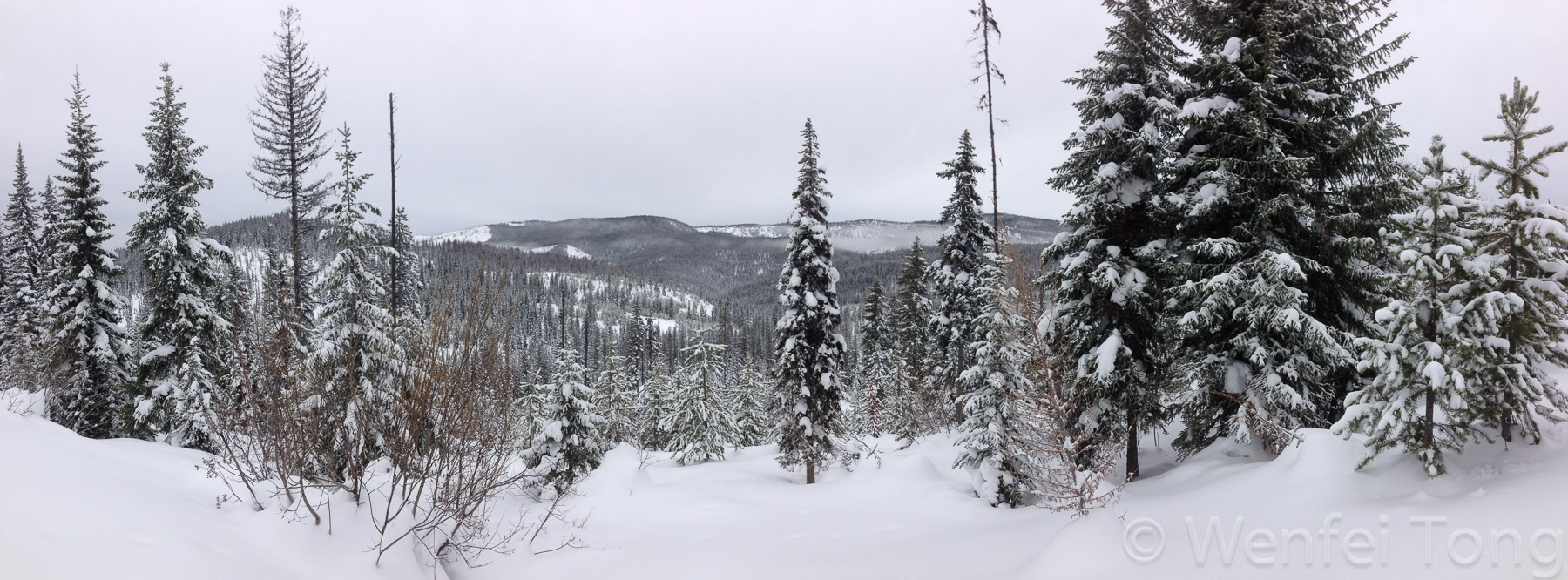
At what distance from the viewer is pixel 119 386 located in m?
19.2

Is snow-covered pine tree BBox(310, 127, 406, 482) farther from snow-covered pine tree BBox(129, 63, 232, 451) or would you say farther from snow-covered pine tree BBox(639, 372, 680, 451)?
snow-covered pine tree BBox(639, 372, 680, 451)

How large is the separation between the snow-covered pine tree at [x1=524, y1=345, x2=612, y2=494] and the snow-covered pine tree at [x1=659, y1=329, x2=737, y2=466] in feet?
20.1

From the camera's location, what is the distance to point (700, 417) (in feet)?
88.2

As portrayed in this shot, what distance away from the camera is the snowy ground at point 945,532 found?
532 centimetres

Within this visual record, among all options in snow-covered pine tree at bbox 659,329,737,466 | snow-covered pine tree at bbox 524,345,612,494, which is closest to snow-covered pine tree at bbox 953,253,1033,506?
snow-covered pine tree at bbox 524,345,612,494

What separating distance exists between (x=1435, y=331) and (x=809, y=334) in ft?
48.3

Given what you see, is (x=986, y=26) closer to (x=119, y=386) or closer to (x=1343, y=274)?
(x=1343, y=274)

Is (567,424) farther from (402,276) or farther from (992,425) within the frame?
(992,425)

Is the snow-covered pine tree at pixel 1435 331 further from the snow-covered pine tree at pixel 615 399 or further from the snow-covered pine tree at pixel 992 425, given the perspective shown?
the snow-covered pine tree at pixel 615 399

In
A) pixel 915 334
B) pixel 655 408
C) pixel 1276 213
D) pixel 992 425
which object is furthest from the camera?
pixel 915 334

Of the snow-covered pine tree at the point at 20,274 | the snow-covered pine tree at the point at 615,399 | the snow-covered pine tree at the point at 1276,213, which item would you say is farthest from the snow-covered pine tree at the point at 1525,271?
the snow-covered pine tree at the point at 20,274

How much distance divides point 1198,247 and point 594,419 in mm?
19104

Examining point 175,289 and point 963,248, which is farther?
point 963,248

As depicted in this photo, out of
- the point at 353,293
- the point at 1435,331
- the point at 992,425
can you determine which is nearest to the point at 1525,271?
the point at 1435,331
